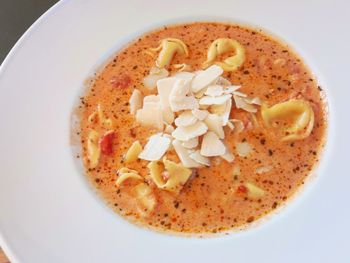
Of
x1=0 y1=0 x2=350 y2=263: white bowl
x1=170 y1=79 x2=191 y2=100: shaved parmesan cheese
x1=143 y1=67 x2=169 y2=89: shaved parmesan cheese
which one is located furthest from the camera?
x1=143 y1=67 x2=169 y2=89: shaved parmesan cheese

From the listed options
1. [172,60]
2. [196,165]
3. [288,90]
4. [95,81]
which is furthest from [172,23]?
[196,165]

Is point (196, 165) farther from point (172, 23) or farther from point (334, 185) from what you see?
point (172, 23)

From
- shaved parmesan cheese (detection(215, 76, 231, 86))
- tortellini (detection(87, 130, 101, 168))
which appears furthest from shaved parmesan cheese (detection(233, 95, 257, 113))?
tortellini (detection(87, 130, 101, 168))

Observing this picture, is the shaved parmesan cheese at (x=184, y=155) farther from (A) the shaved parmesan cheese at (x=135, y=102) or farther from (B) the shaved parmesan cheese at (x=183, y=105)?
(A) the shaved parmesan cheese at (x=135, y=102)

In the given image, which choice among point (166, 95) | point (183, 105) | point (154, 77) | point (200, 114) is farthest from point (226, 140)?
point (154, 77)

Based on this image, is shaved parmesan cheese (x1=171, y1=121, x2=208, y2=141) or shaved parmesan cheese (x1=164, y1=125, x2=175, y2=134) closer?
shaved parmesan cheese (x1=171, y1=121, x2=208, y2=141)

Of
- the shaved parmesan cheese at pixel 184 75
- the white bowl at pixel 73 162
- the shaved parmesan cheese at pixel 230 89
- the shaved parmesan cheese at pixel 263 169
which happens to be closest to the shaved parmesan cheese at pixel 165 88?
the shaved parmesan cheese at pixel 184 75

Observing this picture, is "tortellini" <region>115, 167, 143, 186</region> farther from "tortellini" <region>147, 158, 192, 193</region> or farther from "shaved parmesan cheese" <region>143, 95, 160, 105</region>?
"shaved parmesan cheese" <region>143, 95, 160, 105</region>
